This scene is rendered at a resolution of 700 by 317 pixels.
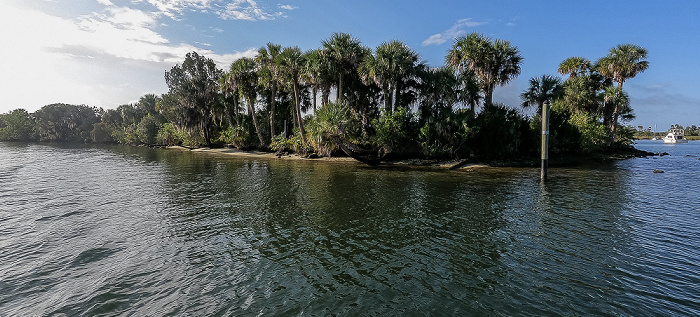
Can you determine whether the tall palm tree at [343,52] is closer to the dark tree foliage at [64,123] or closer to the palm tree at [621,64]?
the palm tree at [621,64]

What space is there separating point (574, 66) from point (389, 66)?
36.3 m

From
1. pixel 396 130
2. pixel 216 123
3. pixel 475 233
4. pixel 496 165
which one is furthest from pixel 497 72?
pixel 216 123

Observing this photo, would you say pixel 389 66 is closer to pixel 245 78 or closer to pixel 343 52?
pixel 343 52

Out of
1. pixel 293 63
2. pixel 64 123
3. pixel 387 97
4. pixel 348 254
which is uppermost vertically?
pixel 293 63

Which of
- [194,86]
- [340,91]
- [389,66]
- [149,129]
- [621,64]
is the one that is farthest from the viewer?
[149,129]

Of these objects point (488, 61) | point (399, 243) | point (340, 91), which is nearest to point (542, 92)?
point (488, 61)

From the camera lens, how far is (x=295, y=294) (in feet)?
20.9

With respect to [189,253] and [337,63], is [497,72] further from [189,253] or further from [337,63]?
[189,253]

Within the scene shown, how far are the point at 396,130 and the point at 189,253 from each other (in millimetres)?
26977

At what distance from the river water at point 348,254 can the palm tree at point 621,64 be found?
4261cm

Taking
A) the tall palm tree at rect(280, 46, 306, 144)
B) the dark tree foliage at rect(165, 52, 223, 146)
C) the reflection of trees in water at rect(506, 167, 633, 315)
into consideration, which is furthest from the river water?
the dark tree foliage at rect(165, 52, 223, 146)

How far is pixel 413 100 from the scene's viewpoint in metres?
38.7

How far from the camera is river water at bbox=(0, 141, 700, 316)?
6062mm

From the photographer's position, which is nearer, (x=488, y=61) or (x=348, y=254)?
(x=348, y=254)
